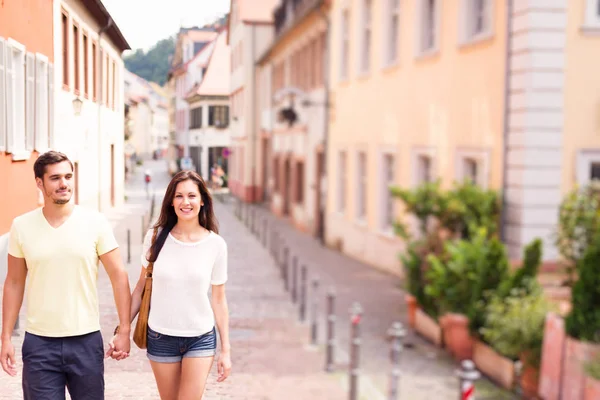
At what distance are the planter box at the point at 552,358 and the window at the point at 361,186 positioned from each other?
1002cm

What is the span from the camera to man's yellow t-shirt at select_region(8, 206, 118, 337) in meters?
2.37

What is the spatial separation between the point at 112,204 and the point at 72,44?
1.93 ft

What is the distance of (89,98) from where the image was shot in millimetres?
2584

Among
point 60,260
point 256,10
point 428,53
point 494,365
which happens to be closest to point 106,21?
point 60,260

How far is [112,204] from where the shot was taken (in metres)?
2.92

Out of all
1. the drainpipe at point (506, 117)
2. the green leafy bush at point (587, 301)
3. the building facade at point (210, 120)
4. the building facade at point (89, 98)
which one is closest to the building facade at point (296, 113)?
the drainpipe at point (506, 117)

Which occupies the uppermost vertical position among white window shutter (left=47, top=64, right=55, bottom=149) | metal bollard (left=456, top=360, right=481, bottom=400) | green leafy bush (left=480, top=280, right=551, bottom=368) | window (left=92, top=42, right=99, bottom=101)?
window (left=92, top=42, right=99, bottom=101)

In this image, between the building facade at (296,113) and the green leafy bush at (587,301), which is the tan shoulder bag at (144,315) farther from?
the building facade at (296,113)

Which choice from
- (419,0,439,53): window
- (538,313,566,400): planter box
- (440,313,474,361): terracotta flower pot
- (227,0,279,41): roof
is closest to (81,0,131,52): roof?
(538,313,566,400): planter box

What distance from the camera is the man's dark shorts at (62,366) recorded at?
2561mm

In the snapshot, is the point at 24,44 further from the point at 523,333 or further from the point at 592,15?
the point at 592,15

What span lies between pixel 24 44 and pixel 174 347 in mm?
981

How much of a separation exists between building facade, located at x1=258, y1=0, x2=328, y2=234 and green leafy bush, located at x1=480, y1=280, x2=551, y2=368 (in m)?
12.1

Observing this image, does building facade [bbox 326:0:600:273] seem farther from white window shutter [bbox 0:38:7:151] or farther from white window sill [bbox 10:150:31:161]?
white window shutter [bbox 0:38:7:151]
